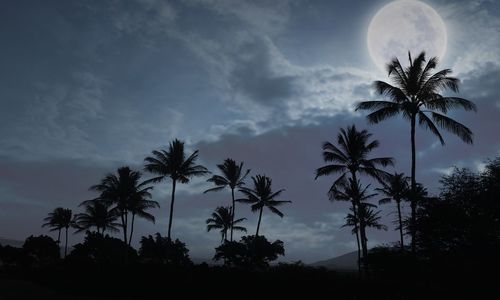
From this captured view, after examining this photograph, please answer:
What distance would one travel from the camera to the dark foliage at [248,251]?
56344 millimetres

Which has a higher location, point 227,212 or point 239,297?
point 227,212

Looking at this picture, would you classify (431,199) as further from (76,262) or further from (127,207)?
(127,207)

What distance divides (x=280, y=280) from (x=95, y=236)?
44.0 m

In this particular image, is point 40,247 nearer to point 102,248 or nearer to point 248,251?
point 102,248

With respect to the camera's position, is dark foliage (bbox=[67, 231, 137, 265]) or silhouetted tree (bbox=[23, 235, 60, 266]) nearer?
dark foliage (bbox=[67, 231, 137, 265])

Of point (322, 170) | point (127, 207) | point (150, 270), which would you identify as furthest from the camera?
point (127, 207)

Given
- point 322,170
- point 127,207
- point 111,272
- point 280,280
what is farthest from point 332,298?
point 127,207

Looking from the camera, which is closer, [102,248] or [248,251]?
[102,248]

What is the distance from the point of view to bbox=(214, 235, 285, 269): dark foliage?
5634 cm

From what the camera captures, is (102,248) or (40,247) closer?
(102,248)

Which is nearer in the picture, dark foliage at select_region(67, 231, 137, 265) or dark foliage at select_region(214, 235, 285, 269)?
dark foliage at select_region(67, 231, 137, 265)

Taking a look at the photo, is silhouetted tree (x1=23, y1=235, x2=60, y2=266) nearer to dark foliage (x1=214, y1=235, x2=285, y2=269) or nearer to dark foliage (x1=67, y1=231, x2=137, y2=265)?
dark foliage (x1=67, y1=231, x2=137, y2=265)

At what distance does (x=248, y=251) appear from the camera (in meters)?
59.8

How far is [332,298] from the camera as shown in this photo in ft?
53.9
